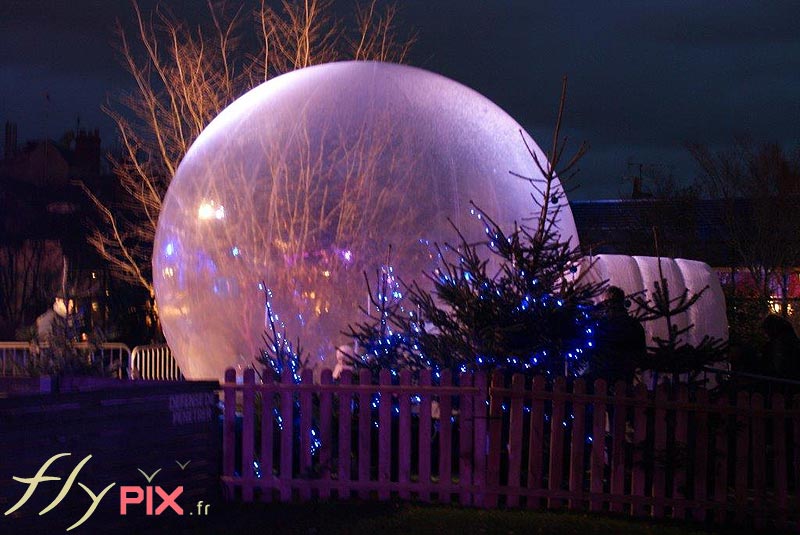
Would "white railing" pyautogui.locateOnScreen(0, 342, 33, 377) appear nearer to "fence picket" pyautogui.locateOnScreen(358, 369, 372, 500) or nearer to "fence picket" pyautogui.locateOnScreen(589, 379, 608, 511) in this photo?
"fence picket" pyautogui.locateOnScreen(358, 369, 372, 500)

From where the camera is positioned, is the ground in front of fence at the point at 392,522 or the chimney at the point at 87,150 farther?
the chimney at the point at 87,150

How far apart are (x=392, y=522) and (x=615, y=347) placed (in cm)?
263

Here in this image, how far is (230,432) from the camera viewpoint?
790cm

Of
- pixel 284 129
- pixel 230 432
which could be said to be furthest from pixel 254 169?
pixel 230 432

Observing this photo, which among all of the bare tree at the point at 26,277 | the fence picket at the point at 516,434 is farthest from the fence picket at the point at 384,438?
the bare tree at the point at 26,277

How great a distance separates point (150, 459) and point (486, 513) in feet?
8.38

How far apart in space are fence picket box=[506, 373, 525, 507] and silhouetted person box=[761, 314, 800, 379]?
11.1ft

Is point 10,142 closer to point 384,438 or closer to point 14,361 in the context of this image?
point 14,361

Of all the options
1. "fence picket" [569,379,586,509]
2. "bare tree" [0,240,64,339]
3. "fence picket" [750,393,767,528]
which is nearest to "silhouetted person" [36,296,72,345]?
"fence picket" [569,379,586,509]

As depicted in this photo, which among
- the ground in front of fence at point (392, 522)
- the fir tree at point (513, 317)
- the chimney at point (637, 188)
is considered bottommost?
the ground in front of fence at point (392, 522)

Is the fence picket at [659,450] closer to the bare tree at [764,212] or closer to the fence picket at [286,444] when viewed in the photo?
the fence picket at [286,444]

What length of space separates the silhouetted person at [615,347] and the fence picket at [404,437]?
169cm

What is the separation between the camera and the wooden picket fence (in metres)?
7.79

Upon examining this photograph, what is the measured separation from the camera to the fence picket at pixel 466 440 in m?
7.80
